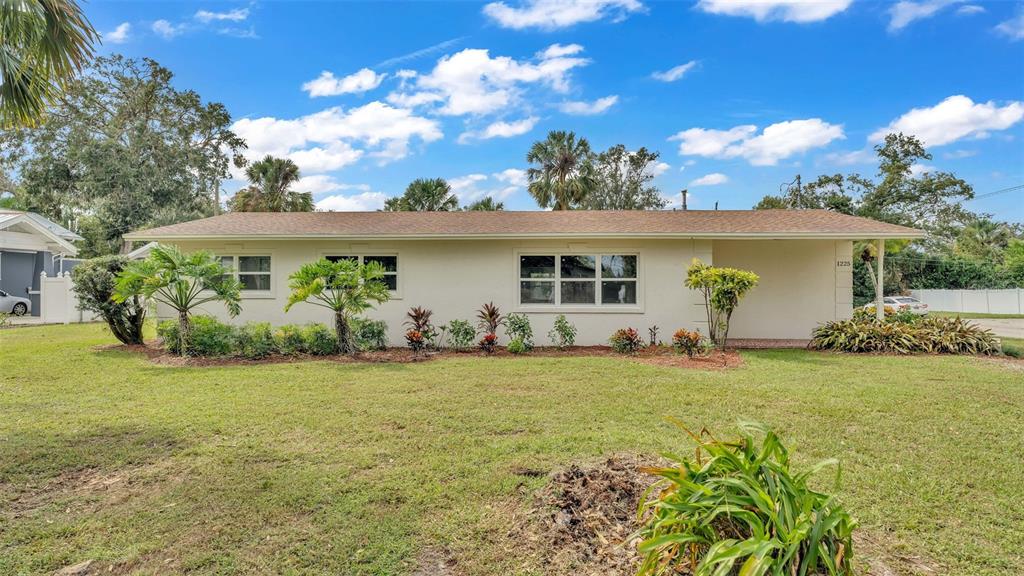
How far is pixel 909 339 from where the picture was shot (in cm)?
1018

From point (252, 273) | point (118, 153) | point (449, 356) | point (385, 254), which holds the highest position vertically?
point (118, 153)

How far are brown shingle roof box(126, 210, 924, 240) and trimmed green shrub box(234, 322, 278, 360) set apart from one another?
2.46 meters

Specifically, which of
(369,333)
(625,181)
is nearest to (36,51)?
(369,333)

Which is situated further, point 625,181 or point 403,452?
point 625,181

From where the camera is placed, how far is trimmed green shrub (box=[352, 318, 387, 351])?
10.4 metres

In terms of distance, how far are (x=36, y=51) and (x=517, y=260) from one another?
827 centimetres

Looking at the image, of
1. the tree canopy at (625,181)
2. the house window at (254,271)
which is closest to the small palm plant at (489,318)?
the house window at (254,271)

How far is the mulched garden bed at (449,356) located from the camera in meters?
8.98

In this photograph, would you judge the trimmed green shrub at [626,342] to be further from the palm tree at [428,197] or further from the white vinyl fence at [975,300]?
the white vinyl fence at [975,300]

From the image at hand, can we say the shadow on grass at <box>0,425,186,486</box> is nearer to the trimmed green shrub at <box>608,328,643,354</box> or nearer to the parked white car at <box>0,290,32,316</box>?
the trimmed green shrub at <box>608,328,643,354</box>

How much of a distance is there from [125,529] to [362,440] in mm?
1920

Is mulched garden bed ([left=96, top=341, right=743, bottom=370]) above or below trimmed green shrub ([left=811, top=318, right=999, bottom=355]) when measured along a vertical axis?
below

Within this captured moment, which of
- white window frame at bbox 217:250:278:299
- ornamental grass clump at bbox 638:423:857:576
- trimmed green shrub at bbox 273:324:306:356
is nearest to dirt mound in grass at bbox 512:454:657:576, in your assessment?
ornamental grass clump at bbox 638:423:857:576

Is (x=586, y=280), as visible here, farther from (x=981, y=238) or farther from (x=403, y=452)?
(x=981, y=238)
